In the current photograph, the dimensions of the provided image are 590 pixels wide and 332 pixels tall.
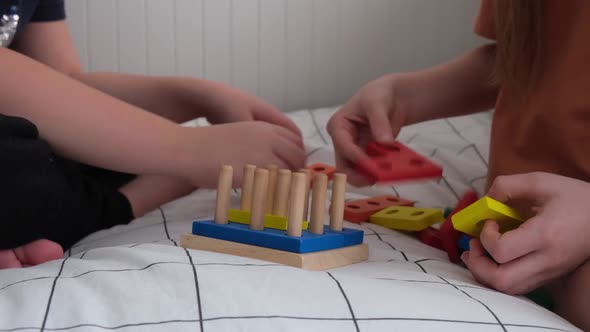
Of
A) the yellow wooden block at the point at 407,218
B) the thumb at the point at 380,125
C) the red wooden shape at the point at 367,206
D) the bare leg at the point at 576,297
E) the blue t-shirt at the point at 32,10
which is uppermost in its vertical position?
the blue t-shirt at the point at 32,10

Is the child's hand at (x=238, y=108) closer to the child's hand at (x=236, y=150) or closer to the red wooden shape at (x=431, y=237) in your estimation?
the child's hand at (x=236, y=150)

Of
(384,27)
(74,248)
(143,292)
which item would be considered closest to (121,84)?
(74,248)

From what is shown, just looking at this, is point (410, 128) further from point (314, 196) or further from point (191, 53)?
point (314, 196)

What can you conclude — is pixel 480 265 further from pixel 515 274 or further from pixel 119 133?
pixel 119 133

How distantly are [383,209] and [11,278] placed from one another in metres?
0.43

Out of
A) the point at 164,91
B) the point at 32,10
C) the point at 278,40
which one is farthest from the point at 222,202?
the point at 278,40

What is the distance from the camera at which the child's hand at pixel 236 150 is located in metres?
0.84

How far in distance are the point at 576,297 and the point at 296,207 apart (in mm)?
228

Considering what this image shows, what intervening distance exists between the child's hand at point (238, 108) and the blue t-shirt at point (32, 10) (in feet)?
0.87

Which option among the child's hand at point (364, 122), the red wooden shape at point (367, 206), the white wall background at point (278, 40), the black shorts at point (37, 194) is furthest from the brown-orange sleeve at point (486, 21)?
the white wall background at point (278, 40)

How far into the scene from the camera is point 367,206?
2.88 feet

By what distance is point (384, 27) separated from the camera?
1713mm

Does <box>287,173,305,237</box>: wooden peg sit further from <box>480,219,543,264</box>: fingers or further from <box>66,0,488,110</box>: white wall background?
<box>66,0,488,110</box>: white wall background

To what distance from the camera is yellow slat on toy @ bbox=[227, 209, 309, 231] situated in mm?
657
